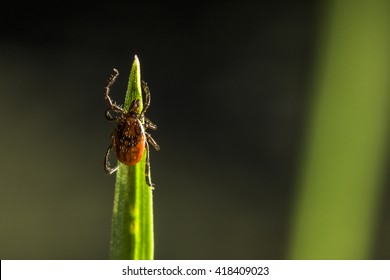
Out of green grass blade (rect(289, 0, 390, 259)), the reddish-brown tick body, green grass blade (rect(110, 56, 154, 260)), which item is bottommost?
green grass blade (rect(110, 56, 154, 260))

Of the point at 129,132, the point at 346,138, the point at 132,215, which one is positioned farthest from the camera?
the point at 346,138

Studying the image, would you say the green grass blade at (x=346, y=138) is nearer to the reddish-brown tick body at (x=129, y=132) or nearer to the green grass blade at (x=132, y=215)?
the reddish-brown tick body at (x=129, y=132)

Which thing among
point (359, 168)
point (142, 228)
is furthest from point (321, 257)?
point (142, 228)

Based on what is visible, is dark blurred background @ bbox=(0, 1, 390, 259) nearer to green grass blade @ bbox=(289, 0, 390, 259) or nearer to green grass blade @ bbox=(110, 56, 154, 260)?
green grass blade @ bbox=(289, 0, 390, 259)

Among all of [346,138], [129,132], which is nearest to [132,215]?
[129,132]

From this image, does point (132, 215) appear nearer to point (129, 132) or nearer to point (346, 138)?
point (129, 132)

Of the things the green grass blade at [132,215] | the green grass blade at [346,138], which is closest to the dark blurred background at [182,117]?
the green grass blade at [346,138]

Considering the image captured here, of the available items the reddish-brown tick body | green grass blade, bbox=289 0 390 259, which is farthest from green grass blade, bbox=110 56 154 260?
green grass blade, bbox=289 0 390 259
